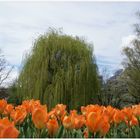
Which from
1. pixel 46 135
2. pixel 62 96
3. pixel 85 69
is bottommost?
pixel 46 135

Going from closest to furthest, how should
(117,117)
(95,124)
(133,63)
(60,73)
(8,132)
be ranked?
1. (8,132)
2. (95,124)
3. (117,117)
4. (60,73)
5. (133,63)

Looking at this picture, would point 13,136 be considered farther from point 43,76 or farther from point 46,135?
point 43,76

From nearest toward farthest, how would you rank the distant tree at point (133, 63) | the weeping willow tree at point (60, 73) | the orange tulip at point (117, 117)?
the orange tulip at point (117, 117)
the weeping willow tree at point (60, 73)
the distant tree at point (133, 63)

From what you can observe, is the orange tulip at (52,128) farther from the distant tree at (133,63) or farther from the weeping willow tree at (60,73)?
the distant tree at (133,63)

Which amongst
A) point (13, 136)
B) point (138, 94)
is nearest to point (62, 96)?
point (138, 94)

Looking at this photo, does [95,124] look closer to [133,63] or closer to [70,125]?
[70,125]

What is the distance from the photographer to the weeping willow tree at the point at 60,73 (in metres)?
15.7

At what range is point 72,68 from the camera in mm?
15992

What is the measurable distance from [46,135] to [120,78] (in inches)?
926

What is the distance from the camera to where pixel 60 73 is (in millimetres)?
16031

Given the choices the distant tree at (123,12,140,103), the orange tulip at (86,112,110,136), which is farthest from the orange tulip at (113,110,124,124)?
the distant tree at (123,12,140,103)

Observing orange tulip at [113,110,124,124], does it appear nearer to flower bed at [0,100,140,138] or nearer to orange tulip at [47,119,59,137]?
flower bed at [0,100,140,138]

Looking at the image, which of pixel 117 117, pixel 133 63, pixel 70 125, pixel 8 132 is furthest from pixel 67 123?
pixel 133 63

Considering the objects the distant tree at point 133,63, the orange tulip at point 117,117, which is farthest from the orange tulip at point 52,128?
the distant tree at point 133,63
